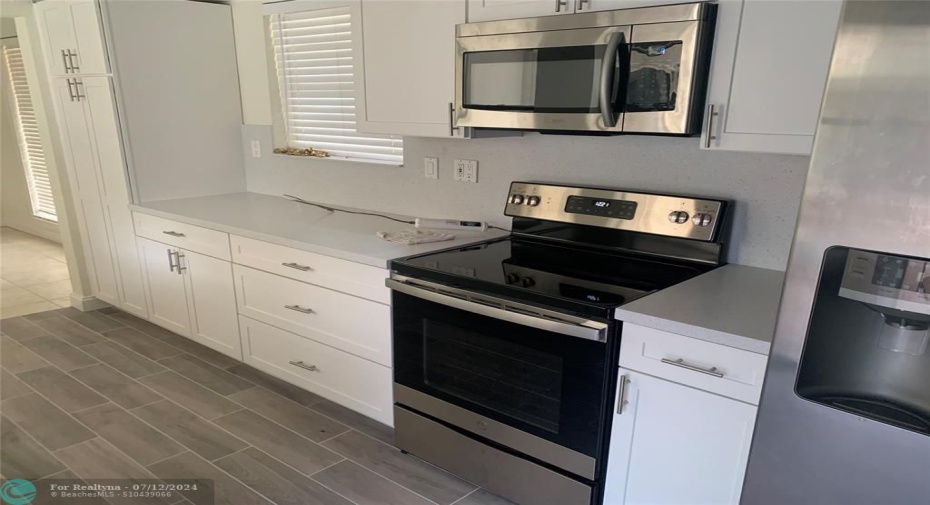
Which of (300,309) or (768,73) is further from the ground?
(768,73)

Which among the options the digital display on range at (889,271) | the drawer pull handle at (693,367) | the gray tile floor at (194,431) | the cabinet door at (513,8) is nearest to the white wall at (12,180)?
the gray tile floor at (194,431)

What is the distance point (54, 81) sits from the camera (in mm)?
3496

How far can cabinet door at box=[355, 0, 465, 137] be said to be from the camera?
2.15 m

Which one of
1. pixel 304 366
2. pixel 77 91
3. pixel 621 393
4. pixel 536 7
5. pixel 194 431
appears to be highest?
pixel 536 7

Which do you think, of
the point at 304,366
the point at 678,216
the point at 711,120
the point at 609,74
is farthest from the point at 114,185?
the point at 711,120

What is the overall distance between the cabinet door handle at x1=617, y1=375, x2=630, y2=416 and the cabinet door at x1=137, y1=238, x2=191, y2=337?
2555 millimetres

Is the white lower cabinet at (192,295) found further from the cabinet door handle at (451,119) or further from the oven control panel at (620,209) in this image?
the oven control panel at (620,209)

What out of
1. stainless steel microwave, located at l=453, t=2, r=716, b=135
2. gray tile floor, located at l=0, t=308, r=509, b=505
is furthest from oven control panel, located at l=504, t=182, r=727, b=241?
gray tile floor, located at l=0, t=308, r=509, b=505

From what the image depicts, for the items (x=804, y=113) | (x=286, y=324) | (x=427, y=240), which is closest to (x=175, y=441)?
(x=286, y=324)

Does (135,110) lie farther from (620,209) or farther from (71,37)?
(620,209)

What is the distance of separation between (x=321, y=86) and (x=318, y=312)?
4.85 feet

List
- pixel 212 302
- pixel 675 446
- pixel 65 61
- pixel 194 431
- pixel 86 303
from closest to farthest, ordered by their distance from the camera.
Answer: pixel 675 446, pixel 194 431, pixel 212 302, pixel 65 61, pixel 86 303

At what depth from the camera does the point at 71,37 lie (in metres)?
3.26

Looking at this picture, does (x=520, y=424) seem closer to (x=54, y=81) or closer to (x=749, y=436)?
(x=749, y=436)
